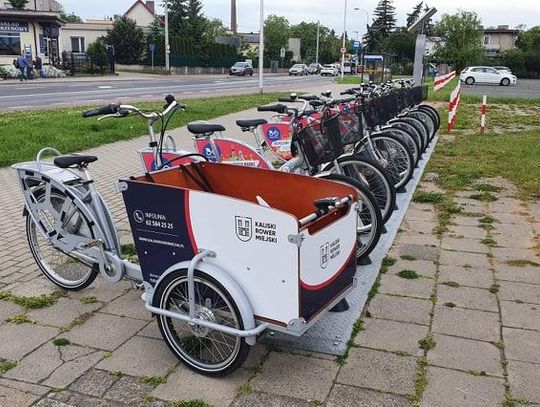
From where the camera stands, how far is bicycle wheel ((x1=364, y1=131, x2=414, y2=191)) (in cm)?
662

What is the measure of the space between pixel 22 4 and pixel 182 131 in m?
42.9

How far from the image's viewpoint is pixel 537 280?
447cm

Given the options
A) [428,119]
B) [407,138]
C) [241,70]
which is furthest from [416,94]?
[241,70]

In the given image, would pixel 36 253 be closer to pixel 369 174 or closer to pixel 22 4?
Answer: pixel 369 174

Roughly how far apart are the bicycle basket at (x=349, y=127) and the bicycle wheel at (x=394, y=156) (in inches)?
15.0

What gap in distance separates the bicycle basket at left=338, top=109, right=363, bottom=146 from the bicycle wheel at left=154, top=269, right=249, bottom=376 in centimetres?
282

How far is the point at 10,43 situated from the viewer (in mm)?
41562

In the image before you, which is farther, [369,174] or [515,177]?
[515,177]

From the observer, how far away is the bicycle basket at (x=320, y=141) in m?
4.98

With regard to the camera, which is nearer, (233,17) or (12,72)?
(12,72)

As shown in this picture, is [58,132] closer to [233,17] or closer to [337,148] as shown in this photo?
[337,148]

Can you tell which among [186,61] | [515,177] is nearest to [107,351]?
[515,177]

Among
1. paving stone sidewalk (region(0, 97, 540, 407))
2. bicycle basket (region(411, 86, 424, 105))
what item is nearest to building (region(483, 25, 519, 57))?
bicycle basket (region(411, 86, 424, 105))

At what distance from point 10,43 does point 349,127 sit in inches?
1644
